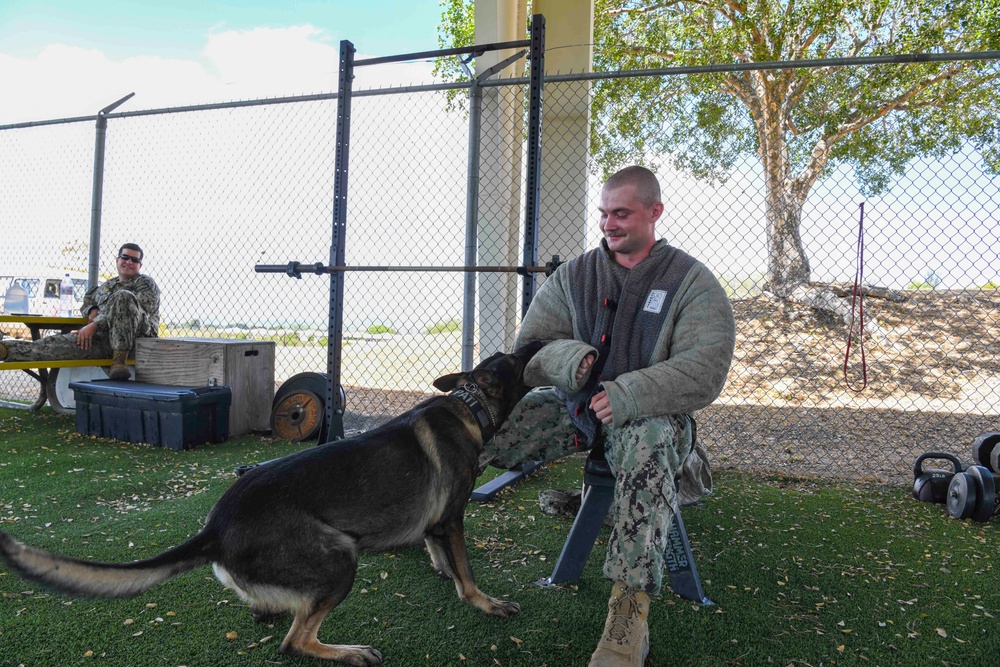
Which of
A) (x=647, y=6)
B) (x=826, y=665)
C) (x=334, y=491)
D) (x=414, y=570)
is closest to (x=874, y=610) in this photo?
(x=826, y=665)

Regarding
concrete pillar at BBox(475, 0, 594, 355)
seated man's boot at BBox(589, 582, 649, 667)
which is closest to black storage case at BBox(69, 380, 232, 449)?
concrete pillar at BBox(475, 0, 594, 355)

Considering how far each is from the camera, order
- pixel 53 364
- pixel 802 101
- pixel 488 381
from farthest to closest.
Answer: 1. pixel 802 101
2. pixel 53 364
3. pixel 488 381

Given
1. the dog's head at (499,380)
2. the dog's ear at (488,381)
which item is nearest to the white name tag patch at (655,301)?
the dog's head at (499,380)

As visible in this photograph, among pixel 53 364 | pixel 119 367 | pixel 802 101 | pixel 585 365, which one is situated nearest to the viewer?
pixel 585 365

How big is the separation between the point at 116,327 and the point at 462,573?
4.56 metres

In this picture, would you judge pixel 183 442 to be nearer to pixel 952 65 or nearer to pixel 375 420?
pixel 375 420

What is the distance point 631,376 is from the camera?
2.23 meters

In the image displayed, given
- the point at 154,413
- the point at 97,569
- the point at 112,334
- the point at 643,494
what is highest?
the point at 112,334

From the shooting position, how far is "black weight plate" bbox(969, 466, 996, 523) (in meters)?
3.29

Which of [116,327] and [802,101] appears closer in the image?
[116,327]

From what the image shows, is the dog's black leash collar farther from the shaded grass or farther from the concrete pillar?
the concrete pillar

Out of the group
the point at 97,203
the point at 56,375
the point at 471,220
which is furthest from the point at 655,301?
the point at 97,203

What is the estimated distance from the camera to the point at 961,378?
8094mm

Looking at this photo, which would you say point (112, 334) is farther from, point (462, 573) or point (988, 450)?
point (988, 450)
